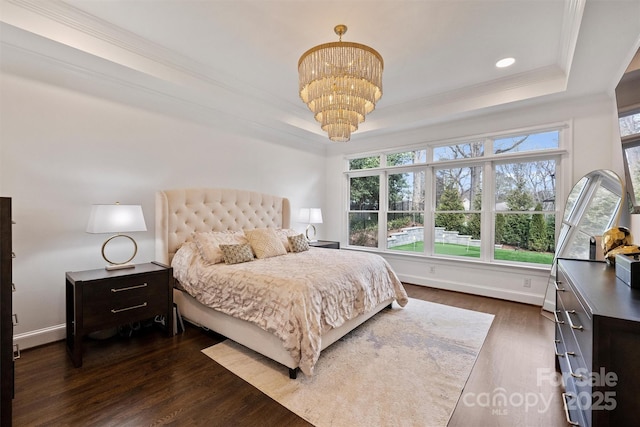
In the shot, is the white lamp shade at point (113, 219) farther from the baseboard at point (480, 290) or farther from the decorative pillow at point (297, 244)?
the baseboard at point (480, 290)

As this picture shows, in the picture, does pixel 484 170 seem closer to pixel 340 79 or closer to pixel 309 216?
pixel 309 216

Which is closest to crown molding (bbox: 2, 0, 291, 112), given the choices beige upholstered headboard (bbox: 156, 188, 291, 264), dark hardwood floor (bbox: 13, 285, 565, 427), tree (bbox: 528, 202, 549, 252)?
beige upholstered headboard (bbox: 156, 188, 291, 264)

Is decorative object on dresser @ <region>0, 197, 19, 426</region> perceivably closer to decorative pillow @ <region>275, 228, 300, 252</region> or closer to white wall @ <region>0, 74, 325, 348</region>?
white wall @ <region>0, 74, 325, 348</region>

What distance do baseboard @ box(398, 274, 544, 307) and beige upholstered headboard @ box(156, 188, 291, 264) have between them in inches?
99.3

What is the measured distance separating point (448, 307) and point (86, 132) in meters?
4.71

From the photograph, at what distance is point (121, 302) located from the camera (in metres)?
2.50

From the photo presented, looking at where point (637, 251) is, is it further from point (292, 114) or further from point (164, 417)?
point (292, 114)

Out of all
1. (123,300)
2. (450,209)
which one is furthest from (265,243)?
(450,209)

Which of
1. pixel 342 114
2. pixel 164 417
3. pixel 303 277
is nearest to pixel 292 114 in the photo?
pixel 342 114

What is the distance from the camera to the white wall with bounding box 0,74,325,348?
247cm

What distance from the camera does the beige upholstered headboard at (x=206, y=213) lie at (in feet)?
10.7

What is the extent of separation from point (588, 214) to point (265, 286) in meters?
3.79

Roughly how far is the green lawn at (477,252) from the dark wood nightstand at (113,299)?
12.8 ft

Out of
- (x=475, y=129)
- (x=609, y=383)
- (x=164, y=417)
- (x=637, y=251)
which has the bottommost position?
(x=164, y=417)
